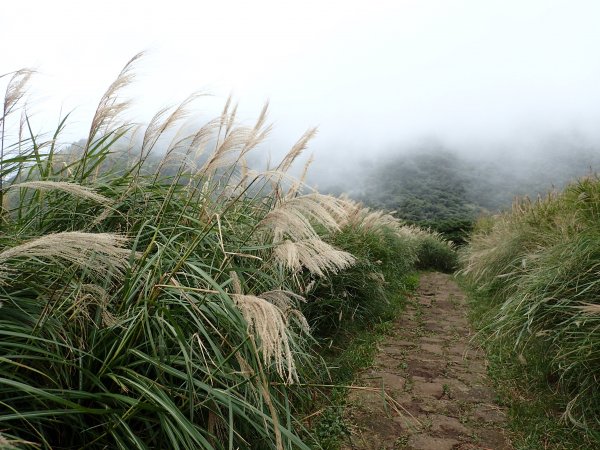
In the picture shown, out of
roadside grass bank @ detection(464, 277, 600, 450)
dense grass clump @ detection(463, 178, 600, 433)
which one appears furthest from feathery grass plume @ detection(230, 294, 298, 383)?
roadside grass bank @ detection(464, 277, 600, 450)

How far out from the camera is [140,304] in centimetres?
196

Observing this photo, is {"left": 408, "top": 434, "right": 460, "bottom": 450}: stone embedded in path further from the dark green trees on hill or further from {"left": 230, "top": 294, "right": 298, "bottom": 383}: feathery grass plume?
the dark green trees on hill

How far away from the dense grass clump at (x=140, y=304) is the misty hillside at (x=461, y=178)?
21.5m

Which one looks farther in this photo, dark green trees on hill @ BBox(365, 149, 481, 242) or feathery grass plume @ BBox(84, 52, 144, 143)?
dark green trees on hill @ BBox(365, 149, 481, 242)

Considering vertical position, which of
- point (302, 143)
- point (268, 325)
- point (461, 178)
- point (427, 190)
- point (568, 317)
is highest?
point (302, 143)

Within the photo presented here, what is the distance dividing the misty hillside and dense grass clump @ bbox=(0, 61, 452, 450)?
70.5ft

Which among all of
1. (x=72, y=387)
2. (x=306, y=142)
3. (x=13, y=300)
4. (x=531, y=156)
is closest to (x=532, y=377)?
(x=306, y=142)

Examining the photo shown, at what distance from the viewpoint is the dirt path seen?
2570 mm

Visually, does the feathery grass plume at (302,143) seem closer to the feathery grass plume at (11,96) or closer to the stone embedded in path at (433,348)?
the feathery grass plume at (11,96)

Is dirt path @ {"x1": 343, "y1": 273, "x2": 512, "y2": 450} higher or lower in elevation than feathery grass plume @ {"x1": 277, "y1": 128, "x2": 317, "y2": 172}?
lower

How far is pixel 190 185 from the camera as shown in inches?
110

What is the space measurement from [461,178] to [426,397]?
134 ft

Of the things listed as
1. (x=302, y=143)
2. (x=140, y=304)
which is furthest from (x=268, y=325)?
(x=302, y=143)

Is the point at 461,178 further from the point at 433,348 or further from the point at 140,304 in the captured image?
the point at 140,304
